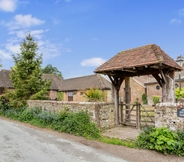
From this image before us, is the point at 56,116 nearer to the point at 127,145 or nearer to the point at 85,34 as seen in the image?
the point at 127,145

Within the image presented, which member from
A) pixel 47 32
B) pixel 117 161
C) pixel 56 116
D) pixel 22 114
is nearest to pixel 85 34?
pixel 47 32

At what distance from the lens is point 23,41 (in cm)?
1650

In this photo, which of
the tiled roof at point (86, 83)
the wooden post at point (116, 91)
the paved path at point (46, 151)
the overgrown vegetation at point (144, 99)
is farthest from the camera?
the overgrown vegetation at point (144, 99)

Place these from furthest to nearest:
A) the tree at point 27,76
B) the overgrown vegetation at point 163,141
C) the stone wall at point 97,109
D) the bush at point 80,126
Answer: the tree at point 27,76
the stone wall at point 97,109
the bush at point 80,126
the overgrown vegetation at point 163,141

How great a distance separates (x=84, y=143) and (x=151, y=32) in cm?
919

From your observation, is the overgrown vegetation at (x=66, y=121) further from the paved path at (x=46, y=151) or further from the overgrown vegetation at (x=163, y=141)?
the overgrown vegetation at (x=163, y=141)

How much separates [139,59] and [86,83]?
21.1 metres

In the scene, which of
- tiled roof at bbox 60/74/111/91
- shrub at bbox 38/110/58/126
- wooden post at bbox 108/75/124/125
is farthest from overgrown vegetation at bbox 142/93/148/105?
shrub at bbox 38/110/58/126

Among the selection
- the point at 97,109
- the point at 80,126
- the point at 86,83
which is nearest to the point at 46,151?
the point at 80,126

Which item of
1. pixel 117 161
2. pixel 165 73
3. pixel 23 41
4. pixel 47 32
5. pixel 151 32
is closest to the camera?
pixel 117 161

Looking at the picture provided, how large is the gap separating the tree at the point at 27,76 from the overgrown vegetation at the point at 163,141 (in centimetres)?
1110

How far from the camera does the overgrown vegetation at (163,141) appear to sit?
5.89 m

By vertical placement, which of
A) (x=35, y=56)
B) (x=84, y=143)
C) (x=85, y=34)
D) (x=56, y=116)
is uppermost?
→ (x=85, y=34)

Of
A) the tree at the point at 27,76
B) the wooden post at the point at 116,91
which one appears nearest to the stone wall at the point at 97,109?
the wooden post at the point at 116,91
